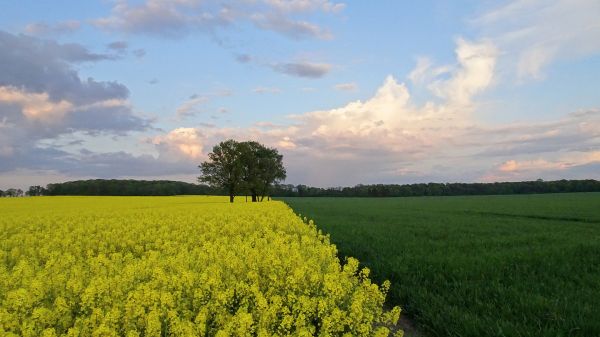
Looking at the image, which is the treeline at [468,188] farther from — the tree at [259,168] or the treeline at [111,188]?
the tree at [259,168]

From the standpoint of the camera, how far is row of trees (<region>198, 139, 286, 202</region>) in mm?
60406

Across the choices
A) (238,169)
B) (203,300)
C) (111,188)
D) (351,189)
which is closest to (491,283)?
(203,300)

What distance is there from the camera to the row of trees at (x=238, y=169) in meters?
60.4

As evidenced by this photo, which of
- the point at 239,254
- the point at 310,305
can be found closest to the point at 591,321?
the point at 310,305

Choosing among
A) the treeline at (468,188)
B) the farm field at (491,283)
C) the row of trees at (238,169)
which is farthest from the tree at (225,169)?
the treeline at (468,188)

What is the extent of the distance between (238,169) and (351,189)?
236 feet

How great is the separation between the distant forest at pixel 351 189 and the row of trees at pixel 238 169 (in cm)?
2364

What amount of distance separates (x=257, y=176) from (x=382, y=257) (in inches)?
2075

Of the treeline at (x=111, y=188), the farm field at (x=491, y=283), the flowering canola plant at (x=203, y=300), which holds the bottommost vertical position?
the farm field at (x=491, y=283)

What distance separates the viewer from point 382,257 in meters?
11.9

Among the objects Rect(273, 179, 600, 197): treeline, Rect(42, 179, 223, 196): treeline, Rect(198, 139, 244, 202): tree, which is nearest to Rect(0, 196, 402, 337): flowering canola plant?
Rect(198, 139, 244, 202): tree

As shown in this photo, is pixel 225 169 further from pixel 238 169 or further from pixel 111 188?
pixel 111 188

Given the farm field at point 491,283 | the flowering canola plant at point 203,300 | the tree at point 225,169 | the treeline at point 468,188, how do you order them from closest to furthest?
the flowering canola plant at point 203,300 → the farm field at point 491,283 → the tree at point 225,169 → the treeline at point 468,188

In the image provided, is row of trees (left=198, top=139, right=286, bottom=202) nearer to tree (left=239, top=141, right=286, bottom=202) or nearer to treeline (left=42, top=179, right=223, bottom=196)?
tree (left=239, top=141, right=286, bottom=202)
